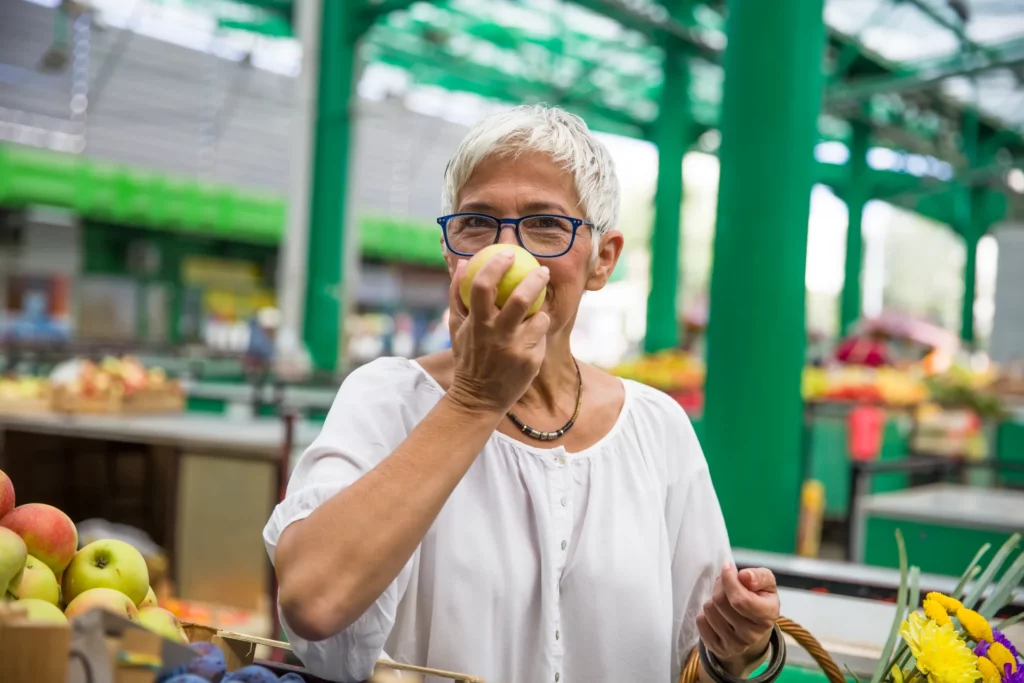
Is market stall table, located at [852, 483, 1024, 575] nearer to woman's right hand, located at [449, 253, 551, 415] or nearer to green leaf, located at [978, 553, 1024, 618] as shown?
green leaf, located at [978, 553, 1024, 618]

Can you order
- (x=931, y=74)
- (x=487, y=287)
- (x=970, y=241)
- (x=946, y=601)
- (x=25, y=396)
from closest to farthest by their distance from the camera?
(x=487, y=287) → (x=946, y=601) → (x=25, y=396) → (x=931, y=74) → (x=970, y=241)

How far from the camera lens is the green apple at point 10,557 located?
1093 mm

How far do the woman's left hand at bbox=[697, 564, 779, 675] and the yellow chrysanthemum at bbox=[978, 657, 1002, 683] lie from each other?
0.26 meters

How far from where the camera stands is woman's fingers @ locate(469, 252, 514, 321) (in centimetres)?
108

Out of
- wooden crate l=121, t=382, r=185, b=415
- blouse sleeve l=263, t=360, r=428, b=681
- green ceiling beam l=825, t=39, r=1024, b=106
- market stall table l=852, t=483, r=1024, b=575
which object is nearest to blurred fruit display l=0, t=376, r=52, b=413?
wooden crate l=121, t=382, r=185, b=415

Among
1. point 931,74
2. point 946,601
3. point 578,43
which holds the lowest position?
point 946,601

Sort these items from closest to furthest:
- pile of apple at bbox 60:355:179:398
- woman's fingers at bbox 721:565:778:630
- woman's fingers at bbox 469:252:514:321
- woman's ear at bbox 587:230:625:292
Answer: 1. woman's fingers at bbox 469:252:514:321
2. woman's fingers at bbox 721:565:778:630
3. woman's ear at bbox 587:230:625:292
4. pile of apple at bbox 60:355:179:398

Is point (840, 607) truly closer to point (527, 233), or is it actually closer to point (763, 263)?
point (527, 233)

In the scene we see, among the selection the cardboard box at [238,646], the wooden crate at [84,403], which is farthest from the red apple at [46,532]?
the wooden crate at [84,403]

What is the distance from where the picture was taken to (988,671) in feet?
3.75

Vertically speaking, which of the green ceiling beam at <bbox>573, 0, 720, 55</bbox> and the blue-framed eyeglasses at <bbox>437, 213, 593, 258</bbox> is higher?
the green ceiling beam at <bbox>573, 0, 720, 55</bbox>

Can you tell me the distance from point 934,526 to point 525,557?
263cm

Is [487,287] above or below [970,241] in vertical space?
below

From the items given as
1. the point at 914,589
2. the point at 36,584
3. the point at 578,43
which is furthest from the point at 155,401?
the point at 578,43
